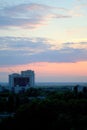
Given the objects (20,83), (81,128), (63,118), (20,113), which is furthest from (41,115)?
(20,83)

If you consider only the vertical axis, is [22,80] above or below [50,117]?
above

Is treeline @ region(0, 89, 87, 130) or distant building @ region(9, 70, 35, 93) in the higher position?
distant building @ region(9, 70, 35, 93)

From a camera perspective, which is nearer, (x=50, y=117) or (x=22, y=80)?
(x=50, y=117)

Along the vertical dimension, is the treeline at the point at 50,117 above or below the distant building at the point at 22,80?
below

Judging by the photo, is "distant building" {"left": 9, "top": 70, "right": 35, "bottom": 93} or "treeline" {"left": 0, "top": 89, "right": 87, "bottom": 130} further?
"distant building" {"left": 9, "top": 70, "right": 35, "bottom": 93}

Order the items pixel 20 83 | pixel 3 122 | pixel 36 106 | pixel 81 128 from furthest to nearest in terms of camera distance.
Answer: pixel 20 83 → pixel 36 106 → pixel 3 122 → pixel 81 128

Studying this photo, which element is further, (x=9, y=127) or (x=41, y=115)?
(x=41, y=115)

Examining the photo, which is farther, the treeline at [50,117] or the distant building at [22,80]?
the distant building at [22,80]

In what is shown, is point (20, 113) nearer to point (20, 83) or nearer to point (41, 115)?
point (41, 115)

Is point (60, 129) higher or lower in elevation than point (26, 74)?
lower

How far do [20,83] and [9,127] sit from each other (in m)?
71.6

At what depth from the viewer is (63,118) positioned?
23562mm

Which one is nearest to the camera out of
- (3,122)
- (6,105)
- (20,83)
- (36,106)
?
(3,122)

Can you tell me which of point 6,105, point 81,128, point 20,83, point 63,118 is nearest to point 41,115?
point 63,118
